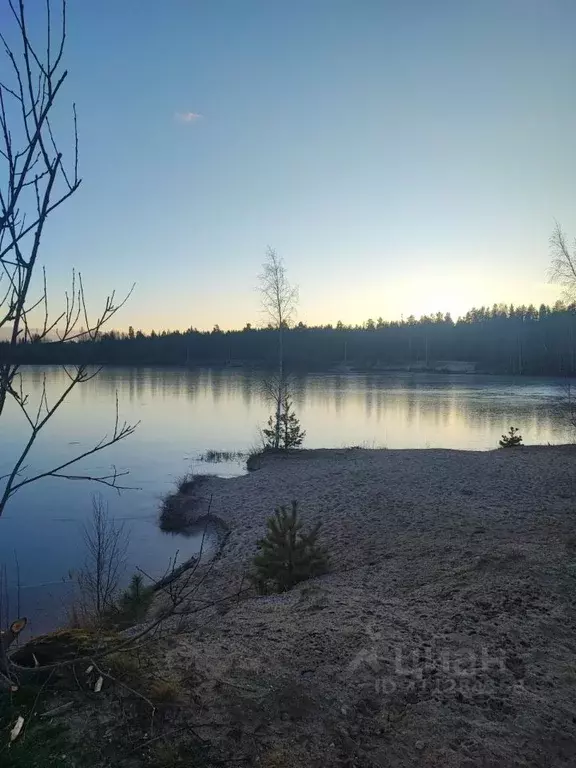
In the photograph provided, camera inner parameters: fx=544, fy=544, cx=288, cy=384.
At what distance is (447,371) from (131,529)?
76013 mm

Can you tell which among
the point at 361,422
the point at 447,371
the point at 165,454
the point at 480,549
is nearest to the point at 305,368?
the point at 447,371

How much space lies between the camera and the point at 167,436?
27.4 metres

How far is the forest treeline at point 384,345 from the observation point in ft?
301

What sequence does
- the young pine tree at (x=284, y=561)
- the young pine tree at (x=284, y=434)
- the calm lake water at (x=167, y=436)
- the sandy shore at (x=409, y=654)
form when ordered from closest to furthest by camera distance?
the sandy shore at (x=409, y=654) → the young pine tree at (x=284, y=561) → the calm lake water at (x=167, y=436) → the young pine tree at (x=284, y=434)

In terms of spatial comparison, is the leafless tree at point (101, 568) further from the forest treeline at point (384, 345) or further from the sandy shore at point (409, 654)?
the forest treeline at point (384, 345)

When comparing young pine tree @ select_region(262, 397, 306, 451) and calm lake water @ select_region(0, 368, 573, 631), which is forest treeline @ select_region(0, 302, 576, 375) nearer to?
calm lake water @ select_region(0, 368, 573, 631)

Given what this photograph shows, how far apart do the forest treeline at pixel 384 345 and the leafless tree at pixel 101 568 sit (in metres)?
72.0

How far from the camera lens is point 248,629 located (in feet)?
17.5

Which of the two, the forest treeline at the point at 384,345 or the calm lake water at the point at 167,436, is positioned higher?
the forest treeline at the point at 384,345

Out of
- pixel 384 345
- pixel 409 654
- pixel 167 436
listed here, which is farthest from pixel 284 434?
pixel 384 345

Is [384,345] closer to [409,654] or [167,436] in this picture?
[167,436]

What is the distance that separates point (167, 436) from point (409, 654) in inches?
945

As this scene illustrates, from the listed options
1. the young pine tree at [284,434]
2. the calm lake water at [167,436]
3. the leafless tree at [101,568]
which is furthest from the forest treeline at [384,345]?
the leafless tree at [101,568]

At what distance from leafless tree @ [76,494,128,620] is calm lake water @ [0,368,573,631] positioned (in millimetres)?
279
